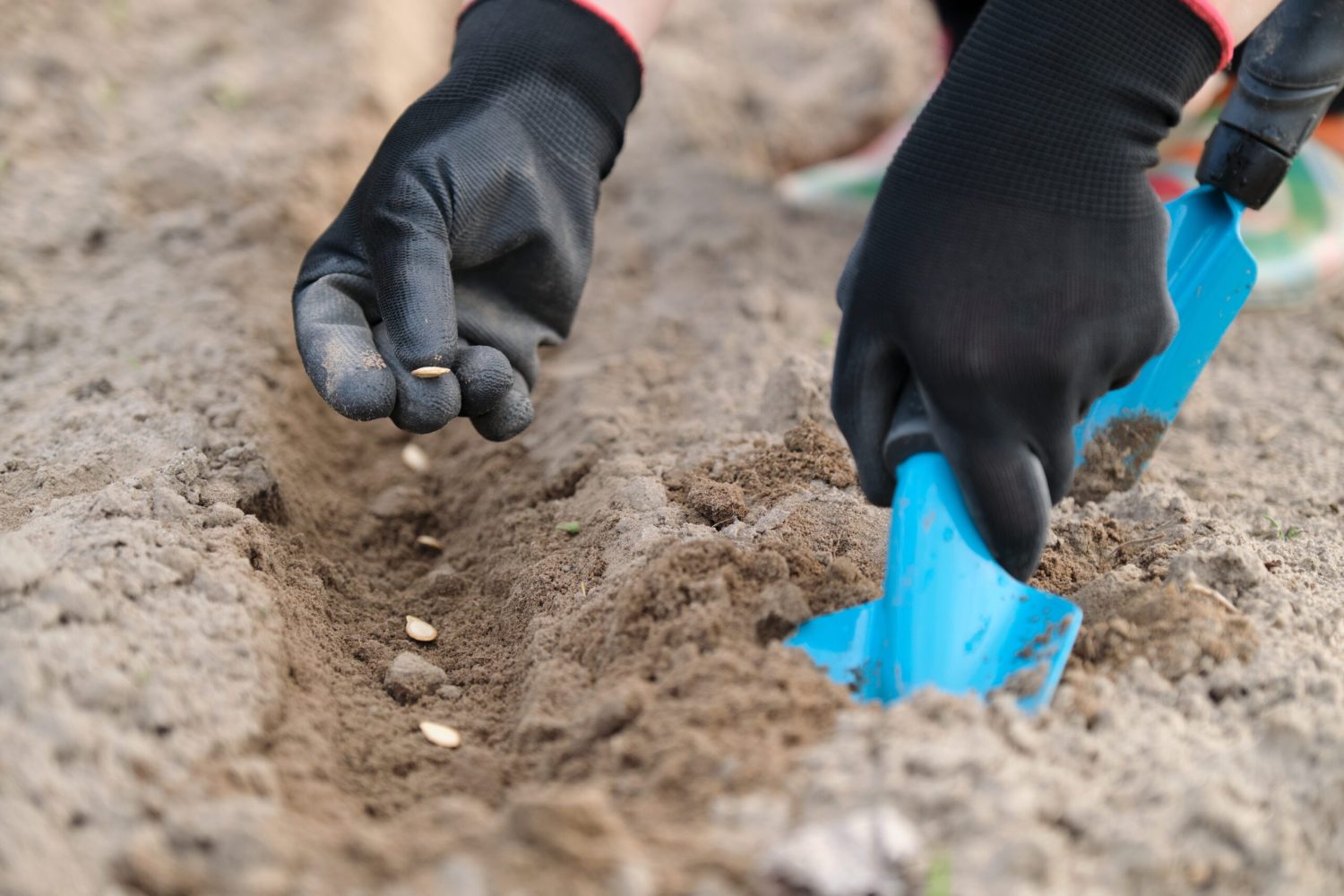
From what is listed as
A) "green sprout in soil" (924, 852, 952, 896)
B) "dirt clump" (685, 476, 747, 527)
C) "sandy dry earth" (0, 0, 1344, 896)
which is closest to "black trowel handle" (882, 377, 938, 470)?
"sandy dry earth" (0, 0, 1344, 896)

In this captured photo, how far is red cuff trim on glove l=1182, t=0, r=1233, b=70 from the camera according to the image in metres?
1.42

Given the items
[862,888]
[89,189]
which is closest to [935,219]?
[862,888]

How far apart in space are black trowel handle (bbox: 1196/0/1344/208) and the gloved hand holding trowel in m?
0.30

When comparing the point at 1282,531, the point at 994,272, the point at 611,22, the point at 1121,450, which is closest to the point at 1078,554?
the point at 1121,450

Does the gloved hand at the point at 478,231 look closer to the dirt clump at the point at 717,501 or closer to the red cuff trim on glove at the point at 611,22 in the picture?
the red cuff trim on glove at the point at 611,22

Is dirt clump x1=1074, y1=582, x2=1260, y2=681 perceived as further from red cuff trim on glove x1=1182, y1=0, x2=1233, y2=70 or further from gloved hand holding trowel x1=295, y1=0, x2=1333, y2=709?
red cuff trim on glove x1=1182, y1=0, x2=1233, y2=70

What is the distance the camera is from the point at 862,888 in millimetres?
1082

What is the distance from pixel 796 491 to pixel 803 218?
1.44 metres

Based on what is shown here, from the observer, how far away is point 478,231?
175cm

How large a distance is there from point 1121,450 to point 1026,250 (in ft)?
2.25

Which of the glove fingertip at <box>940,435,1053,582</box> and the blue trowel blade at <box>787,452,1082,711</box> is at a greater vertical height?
the glove fingertip at <box>940,435,1053,582</box>

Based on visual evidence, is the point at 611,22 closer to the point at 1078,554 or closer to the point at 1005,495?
the point at 1005,495

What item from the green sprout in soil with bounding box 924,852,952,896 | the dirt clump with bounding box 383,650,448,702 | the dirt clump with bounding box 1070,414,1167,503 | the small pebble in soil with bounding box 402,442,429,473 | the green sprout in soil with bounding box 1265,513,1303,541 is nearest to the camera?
the green sprout in soil with bounding box 924,852,952,896

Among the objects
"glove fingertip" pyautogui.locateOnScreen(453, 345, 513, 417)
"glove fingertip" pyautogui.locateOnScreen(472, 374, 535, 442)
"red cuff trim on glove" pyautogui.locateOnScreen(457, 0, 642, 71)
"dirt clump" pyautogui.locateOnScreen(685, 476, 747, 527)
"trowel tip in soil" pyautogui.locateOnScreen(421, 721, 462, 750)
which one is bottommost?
"trowel tip in soil" pyautogui.locateOnScreen(421, 721, 462, 750)
